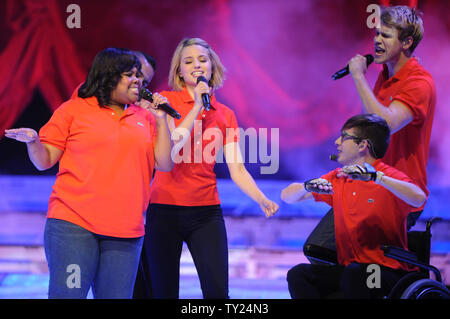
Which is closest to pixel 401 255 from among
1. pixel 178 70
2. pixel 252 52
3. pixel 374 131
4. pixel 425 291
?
pixel 425 291

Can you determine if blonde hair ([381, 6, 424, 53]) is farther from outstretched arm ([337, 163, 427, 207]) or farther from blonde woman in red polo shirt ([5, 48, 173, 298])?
blonde woman in red polo shirt ([5, 48, 173, 298])

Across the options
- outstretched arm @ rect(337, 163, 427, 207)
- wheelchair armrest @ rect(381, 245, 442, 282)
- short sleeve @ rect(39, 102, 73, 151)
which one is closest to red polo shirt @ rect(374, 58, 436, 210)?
outstretched arm @ rect(337, 163, 427, 207)

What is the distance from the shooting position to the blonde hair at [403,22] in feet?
8.18

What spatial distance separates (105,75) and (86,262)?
75 centimetres

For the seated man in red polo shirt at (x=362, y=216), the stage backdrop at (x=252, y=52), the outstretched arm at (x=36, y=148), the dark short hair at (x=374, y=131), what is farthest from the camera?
the stage backdrop at (x=252, y=52)

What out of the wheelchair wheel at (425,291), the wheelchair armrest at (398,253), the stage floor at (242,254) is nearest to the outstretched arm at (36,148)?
the wheelchair armrest at (398,253)

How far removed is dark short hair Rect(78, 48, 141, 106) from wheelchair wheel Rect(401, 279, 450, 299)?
4.66 feet

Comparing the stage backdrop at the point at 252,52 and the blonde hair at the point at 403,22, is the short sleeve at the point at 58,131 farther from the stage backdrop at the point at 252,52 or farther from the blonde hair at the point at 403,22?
the stage backdrop at the point at 252,52

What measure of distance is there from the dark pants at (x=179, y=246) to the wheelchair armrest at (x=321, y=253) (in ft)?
1.29

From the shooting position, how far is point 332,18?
4.23 metres

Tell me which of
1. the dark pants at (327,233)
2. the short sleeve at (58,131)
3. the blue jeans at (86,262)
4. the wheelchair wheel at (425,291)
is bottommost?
the wheelchair wheel at (425,291)

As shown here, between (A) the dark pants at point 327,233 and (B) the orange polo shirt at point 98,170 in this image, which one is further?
(A) the dark pants at point 327,233
